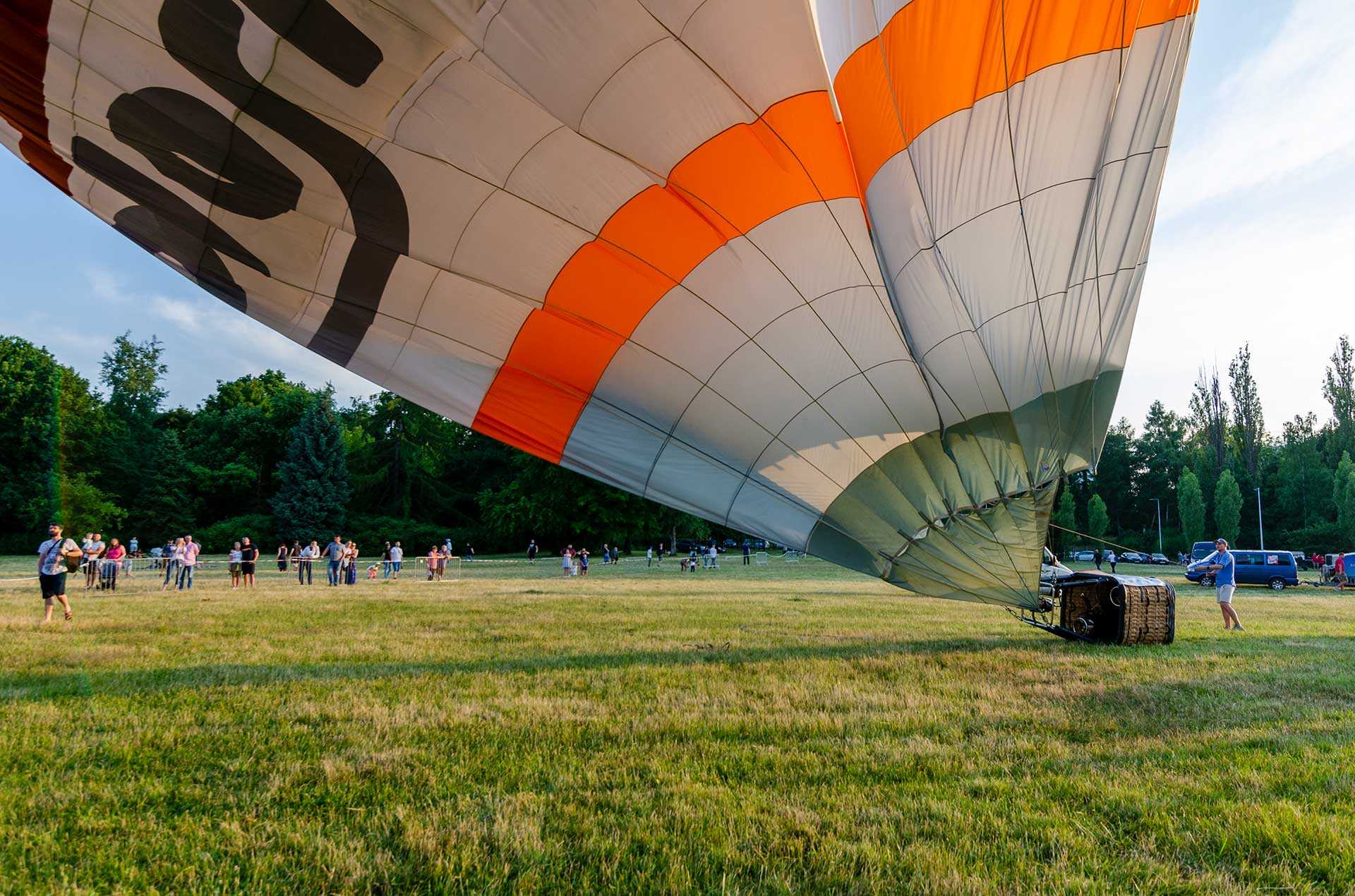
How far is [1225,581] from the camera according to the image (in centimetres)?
1116

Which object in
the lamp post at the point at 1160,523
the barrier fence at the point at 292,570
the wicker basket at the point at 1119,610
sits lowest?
the barrier fence at the point at 292,570

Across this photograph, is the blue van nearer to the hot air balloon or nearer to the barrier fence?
the barrier fence

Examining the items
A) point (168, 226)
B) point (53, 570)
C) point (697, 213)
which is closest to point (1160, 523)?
point (697, 213)

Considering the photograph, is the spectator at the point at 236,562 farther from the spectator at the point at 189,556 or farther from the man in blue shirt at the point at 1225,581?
the man in blue shirt at the point at 1225,581

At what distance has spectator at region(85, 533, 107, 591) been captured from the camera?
16.2m

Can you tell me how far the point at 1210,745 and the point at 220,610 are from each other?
12.8 m

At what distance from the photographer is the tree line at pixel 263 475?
46.9 meters

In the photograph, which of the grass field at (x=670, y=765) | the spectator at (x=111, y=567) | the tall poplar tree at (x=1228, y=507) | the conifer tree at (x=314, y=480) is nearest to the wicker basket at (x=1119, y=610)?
the grass field at (x=670, y=765)

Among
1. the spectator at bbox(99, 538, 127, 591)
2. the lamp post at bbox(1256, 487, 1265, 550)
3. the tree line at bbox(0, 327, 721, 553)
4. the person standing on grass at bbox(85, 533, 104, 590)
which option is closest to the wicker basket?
the person standing on grass at bbox(85, 533, 104, 590)

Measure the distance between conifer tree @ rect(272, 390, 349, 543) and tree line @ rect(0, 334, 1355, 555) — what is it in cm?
10

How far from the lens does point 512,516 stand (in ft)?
151

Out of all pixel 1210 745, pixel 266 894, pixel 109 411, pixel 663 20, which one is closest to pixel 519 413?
pixel 663 20

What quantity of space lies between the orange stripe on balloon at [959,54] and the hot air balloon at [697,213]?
0.02 m

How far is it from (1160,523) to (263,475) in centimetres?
7315
